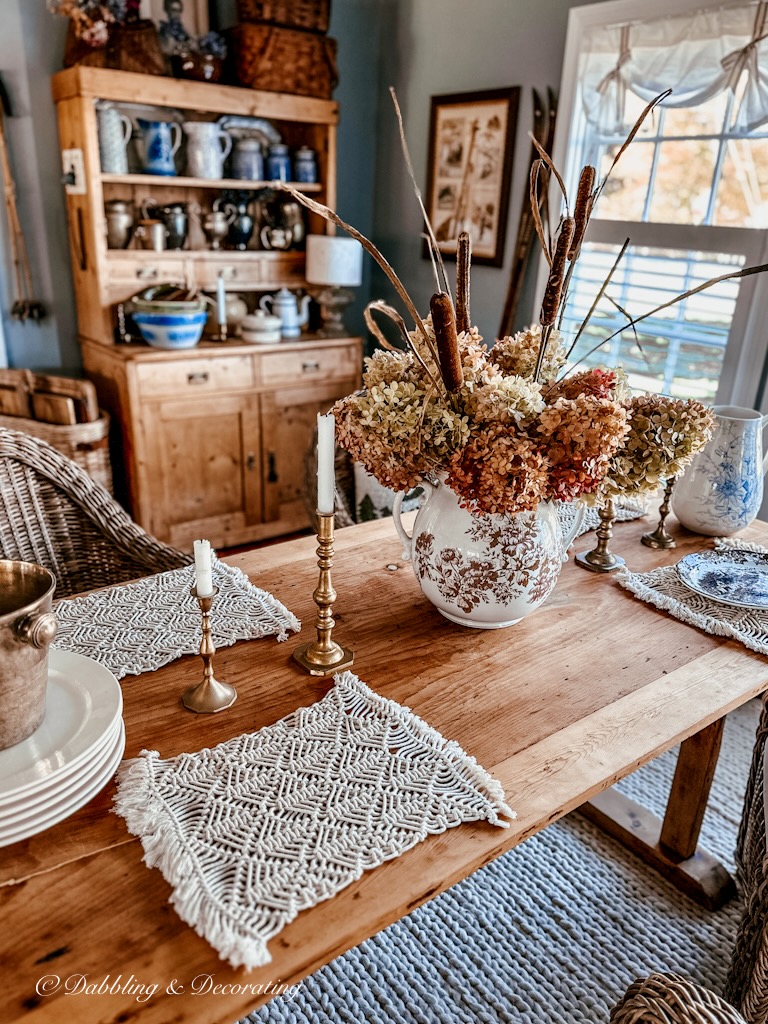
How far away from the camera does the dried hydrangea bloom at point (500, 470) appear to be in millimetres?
1014

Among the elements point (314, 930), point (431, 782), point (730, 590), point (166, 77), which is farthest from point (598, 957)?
point (166, 77)

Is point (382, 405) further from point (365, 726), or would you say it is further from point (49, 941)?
point (49, 941)

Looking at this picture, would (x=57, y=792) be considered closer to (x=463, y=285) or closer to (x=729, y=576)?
(x=463, y=285)

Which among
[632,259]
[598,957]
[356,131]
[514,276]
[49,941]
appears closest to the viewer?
[49,941]

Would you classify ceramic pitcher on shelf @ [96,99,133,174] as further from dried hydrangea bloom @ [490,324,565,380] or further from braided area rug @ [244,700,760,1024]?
braided area rug @ [244,700,760,1024]

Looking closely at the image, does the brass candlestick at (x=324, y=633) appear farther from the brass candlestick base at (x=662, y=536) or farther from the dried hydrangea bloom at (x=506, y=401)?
the brass candlestick base at (x=662, y=536)

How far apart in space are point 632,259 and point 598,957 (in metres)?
2.13

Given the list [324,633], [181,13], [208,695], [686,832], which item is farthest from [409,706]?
[181,13]

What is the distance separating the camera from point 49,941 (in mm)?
695

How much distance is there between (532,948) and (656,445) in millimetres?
1038

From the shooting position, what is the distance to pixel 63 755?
825 millimetres

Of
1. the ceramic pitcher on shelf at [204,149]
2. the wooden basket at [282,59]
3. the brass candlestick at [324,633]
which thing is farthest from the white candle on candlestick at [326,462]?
the wooden basket at [282,59]

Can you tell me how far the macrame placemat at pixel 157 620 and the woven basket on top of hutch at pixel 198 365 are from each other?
58.6 inches

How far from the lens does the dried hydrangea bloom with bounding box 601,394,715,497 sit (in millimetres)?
1271
